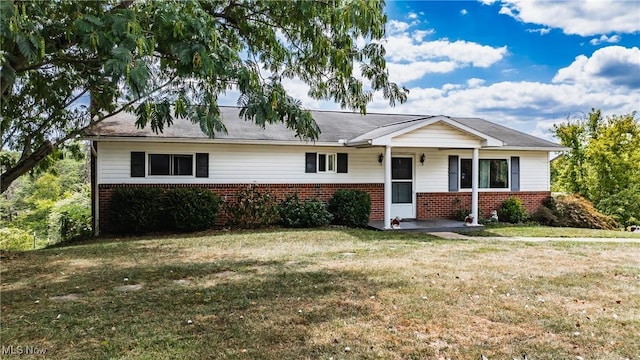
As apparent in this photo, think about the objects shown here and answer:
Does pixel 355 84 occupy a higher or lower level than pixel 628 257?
higher

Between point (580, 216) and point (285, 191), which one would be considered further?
point (580, 216)

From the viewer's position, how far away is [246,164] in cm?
1369

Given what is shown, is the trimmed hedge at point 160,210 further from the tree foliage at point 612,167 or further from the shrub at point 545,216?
the tree foliage at point 612,167

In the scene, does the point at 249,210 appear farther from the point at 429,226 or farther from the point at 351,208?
the point at 429,226

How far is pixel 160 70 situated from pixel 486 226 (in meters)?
11.4

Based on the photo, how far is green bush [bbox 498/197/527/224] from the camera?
51.5ft

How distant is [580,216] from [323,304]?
553 inches

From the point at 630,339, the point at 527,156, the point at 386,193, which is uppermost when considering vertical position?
the point at 527,156

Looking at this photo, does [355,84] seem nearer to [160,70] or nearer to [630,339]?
[160,70]

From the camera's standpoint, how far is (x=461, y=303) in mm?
5223

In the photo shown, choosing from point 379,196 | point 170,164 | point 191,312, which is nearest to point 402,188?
point 379,196

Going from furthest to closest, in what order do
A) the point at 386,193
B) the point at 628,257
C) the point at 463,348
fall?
the point at 386,193 < the point at 628,257 < the point at 463,348

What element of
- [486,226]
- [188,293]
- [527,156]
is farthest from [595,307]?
[527,156]

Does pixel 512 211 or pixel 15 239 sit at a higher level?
pixel 512 211
